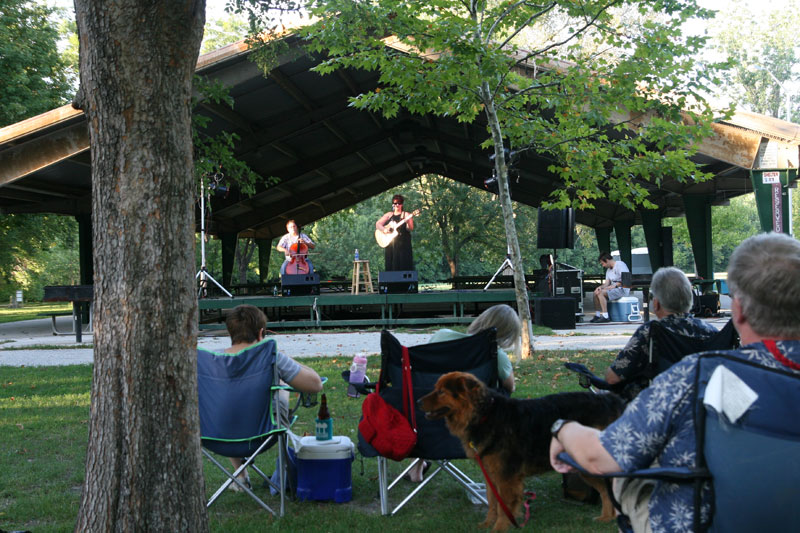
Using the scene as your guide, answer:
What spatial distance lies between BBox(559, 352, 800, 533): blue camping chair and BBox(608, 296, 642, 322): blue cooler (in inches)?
546

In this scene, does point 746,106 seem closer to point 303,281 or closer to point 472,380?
point 303,281

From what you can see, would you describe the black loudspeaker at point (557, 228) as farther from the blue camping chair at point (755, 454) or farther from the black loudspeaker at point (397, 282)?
the blue camping chair at point (755, 454)

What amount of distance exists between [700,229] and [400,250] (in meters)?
7.68

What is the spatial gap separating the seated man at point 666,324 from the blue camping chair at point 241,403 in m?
1.84

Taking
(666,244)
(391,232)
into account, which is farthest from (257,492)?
(666,244)

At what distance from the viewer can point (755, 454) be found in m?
1.55

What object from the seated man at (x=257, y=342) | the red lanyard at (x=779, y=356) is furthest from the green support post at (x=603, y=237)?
the red lanyard at (x=779, y=356)

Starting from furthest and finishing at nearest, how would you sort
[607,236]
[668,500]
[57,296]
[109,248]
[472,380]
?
[607,236], [57,296], [472,380], [109,248], [668,500]

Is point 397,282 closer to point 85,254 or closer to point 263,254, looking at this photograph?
point 85,254

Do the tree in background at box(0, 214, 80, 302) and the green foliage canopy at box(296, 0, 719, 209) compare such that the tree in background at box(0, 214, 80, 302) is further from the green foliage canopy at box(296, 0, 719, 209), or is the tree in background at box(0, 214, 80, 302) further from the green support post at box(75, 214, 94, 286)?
the green foliage canopy at box(296, 0, 719, 209)

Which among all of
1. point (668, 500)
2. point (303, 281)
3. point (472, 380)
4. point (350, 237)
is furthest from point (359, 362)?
point (350, 237)

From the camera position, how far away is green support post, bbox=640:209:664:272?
2072cm

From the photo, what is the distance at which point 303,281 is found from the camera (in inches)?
584

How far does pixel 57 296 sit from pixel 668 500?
45.2 feet
